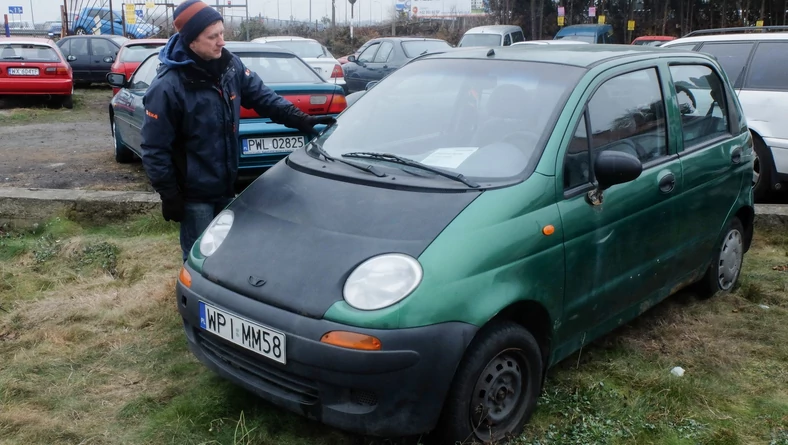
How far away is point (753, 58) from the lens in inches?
277

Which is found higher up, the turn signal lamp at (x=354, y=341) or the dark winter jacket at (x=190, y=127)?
the dark winter jacket at (x=190, y=127)

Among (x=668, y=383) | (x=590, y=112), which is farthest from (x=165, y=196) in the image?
(x=668, y=383)

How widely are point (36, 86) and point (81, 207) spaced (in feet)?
34.3

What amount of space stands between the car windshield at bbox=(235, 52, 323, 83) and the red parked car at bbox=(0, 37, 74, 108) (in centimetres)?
937

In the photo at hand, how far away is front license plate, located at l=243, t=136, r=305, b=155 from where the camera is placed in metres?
6.57

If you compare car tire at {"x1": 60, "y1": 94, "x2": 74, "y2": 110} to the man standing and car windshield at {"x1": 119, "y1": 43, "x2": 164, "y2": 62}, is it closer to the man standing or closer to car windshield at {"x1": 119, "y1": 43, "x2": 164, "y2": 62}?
car windshield at {"x1": 119, "y1": 43, "x2": 164, "y2": 62}

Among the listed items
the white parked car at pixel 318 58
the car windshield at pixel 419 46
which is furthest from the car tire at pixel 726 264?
the car windshield at pixel 419 46

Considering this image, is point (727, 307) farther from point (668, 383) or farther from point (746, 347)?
point (668, 383)

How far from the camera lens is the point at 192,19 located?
3.69m

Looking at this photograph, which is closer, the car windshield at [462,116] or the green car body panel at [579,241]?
the green car body panel at [579,241]

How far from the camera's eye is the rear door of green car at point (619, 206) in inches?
129

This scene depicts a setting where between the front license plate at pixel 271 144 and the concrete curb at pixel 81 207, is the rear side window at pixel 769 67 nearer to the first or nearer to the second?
the concrete curb at pixel 81 207

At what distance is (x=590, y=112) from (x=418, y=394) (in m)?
1.60

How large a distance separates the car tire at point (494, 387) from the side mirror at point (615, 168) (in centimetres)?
78
